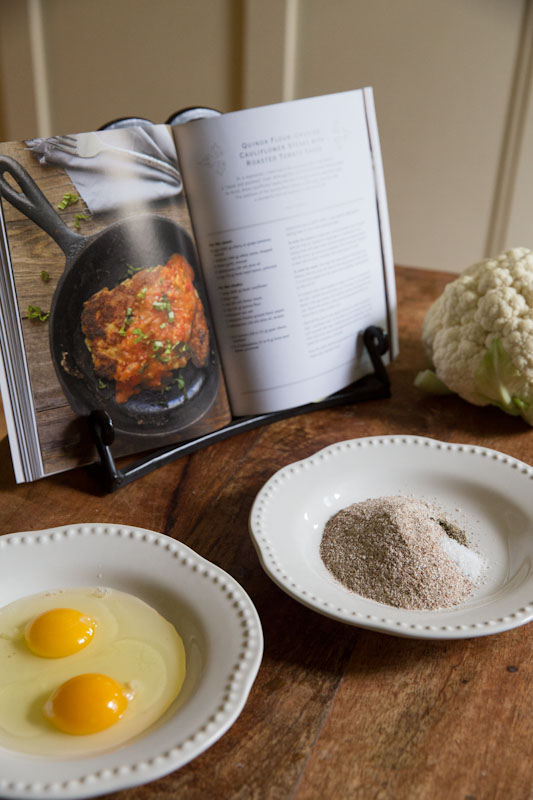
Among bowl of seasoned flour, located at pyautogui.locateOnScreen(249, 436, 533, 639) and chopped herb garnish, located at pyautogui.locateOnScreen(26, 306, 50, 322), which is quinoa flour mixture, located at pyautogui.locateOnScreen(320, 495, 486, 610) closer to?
bowl of seasoned flour, located at pyautogui.locateOnScreen(249, 436, 533, 639)

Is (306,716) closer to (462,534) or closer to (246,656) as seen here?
(246,656)

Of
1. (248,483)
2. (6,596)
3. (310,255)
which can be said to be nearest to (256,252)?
(310,255)

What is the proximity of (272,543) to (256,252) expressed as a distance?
1.43ft

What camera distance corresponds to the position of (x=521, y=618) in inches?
25.5

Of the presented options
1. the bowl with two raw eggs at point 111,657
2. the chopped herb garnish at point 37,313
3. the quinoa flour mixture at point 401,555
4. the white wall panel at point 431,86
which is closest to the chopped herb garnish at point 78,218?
the chopped herb garnish at point 37,313

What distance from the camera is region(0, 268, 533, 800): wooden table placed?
56cm

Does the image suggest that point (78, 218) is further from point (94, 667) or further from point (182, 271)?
point (94, 667)

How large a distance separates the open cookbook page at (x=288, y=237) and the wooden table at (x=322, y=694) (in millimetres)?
191

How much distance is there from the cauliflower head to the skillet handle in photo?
23.5 inches

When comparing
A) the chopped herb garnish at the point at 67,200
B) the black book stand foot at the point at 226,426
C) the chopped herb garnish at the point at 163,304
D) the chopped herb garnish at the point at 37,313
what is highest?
the chopped herb garnish at the point at 67,200

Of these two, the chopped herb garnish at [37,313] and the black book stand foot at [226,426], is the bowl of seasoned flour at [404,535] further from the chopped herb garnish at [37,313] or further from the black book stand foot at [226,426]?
the chopped herb garnish at [37,313]

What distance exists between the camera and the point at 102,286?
89 centimetres

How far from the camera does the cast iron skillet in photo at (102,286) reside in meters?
0.85

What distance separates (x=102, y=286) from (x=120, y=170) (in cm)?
15
